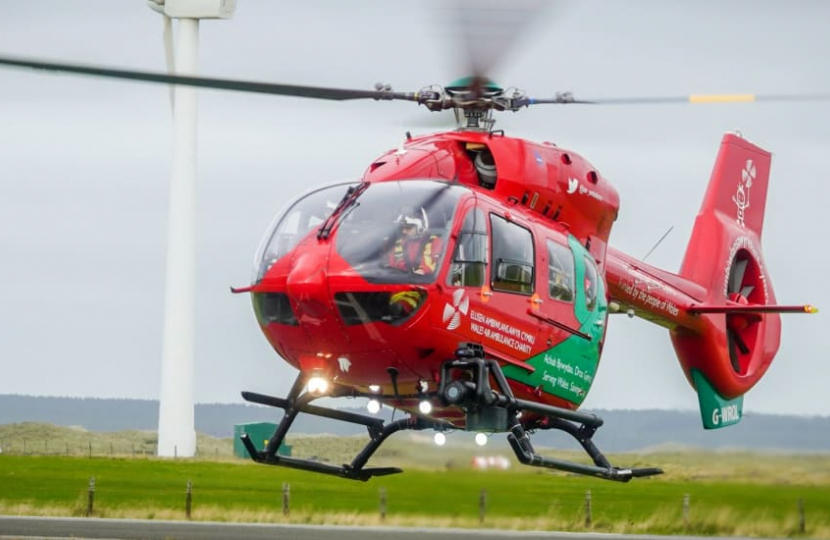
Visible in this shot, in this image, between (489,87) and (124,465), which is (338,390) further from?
(124,465)

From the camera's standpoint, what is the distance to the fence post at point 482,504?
2963cm

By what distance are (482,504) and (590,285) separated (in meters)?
8.36

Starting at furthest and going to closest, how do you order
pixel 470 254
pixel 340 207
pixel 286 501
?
pixel 286 501 < pixel 340 207 < pixel 470 254

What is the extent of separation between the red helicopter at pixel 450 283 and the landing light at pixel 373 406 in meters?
0.02

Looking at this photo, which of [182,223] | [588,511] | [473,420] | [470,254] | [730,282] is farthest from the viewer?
[182,223]

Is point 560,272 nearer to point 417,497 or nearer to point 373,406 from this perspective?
point 373,406

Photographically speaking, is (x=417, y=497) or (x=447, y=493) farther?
(x=417, y=497)

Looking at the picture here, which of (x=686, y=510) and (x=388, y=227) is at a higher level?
(x=388, y=227)

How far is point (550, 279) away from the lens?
2336cm

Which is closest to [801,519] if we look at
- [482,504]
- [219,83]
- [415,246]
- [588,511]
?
[588,511]

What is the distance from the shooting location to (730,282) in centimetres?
3216

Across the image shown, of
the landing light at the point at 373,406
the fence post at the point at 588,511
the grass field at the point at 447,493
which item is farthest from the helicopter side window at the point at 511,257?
the fence post at the point at 588,511

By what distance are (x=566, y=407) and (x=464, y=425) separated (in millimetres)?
1691

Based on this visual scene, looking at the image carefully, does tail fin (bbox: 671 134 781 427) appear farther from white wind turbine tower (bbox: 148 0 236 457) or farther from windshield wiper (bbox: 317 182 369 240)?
white wind turbine tower (bbox: 148 0 236 457)
